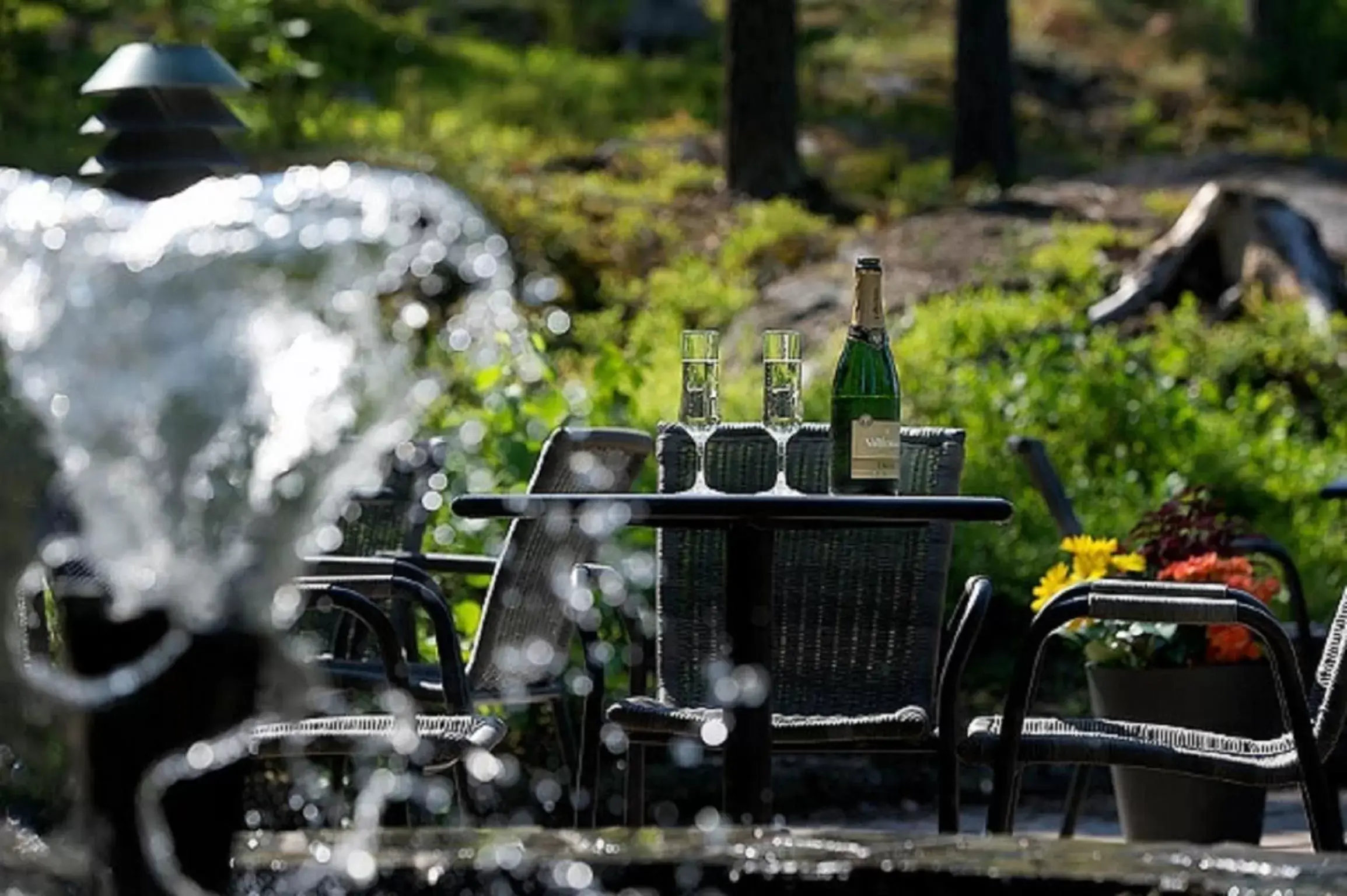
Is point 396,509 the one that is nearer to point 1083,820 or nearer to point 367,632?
point 367,632

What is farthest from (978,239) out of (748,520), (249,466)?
(249,466)

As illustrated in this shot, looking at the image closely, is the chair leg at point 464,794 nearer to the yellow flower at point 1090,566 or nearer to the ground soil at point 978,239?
the yellow flower at point 1090,566

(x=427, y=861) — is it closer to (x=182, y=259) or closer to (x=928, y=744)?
(x=182, y=259)

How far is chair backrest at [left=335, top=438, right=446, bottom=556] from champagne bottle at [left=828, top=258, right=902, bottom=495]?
1.48 m

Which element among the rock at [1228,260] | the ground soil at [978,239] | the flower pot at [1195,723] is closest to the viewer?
the flower pot at [1195,723]

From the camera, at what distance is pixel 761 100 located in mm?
16484

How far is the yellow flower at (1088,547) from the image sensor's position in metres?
4.91

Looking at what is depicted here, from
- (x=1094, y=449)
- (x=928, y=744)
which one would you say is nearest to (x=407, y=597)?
(x=928, y=744)

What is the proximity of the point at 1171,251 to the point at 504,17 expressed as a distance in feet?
64.9

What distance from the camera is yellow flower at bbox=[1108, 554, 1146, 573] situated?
497 centimetres

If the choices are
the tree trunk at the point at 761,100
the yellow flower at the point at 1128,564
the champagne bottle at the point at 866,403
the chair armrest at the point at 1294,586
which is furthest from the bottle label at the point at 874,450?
the tree trunk at the point at 761,100

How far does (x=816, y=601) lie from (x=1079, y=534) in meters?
0.90

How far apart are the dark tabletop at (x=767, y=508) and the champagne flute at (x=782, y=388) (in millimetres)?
357

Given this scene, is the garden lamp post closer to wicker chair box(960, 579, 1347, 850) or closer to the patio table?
the patio table
